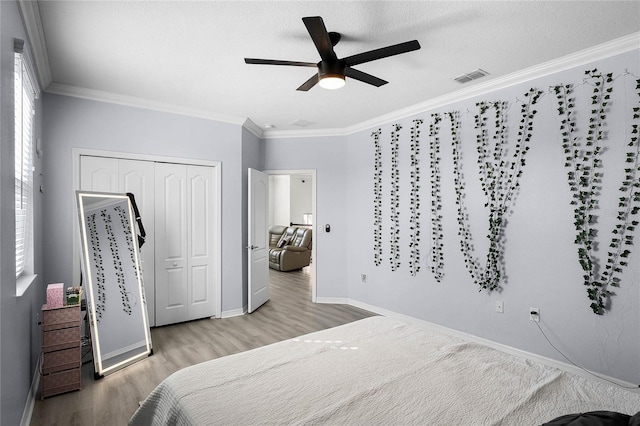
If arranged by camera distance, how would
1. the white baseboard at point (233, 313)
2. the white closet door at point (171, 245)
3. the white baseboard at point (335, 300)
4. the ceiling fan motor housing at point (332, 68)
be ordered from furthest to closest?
the white baseboard at point (335, 300) → the white baseboard at point (233, 313) → the white closet door at point (171, 245) → the ceiling fan motor housing at point (332, 68)

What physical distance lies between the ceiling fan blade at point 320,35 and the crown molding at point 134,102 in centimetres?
243

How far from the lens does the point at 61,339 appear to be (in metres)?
2.67

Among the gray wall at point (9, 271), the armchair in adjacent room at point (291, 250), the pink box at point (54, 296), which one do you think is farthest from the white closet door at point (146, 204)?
the armchair in adjacent room at point (291, 250)

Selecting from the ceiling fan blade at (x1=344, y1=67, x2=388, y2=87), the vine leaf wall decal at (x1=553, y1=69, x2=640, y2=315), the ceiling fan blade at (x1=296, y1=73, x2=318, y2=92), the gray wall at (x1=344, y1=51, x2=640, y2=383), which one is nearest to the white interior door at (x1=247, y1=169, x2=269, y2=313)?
the gray wall at (x1=344, y1=51, x2=640, y2=383)

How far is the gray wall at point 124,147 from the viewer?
133 inches

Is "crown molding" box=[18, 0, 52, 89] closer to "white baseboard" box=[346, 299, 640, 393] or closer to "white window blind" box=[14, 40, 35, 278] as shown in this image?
"white window blind" box=[14, 40, 35, 278]

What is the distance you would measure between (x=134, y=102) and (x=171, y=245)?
165 centimetres

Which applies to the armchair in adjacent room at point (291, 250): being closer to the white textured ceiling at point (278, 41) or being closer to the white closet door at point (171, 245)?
the white closet door at point (171, 245)

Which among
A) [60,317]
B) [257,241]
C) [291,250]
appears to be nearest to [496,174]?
[257,241]

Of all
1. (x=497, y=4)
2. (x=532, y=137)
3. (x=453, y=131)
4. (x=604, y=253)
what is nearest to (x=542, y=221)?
(x=604, y=253)

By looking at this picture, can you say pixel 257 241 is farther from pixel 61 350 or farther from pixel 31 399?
pixel 31 399

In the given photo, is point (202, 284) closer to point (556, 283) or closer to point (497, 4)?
point (556, 283)

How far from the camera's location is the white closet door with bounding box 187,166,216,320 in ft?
14.1

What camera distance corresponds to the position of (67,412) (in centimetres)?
239
